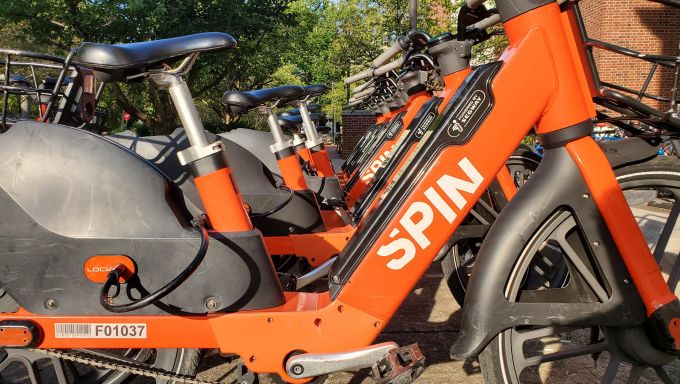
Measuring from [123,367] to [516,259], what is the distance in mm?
1543

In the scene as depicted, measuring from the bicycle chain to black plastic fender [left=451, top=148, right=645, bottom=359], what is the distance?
3.48ft

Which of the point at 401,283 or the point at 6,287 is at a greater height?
the point at 6,287

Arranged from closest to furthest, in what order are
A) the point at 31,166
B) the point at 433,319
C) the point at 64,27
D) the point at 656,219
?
the point at 31,166 < the point at 656,219 < the point at 433,319 < the point at 64,27

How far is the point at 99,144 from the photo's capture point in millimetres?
1947

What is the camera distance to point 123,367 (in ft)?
6.73

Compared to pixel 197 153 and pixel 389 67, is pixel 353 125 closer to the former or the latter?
pixel 389 67

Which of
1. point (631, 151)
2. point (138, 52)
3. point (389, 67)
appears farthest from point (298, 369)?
point (389, 67)

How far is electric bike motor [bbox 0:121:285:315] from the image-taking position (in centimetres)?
188

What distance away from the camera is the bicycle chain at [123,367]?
6.61ft

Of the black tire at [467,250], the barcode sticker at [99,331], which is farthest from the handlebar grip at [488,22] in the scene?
the barcode sticker at [99,331]

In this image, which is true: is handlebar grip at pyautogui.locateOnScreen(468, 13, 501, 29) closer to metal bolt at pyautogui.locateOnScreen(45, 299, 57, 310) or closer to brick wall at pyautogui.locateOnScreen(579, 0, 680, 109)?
metal bolt at pyautogui.locateOnScreen(45, 299, 57, 310)

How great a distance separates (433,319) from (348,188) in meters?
2.62

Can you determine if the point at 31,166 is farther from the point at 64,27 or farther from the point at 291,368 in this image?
the point at 64,27

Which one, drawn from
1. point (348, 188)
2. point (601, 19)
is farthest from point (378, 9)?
point (348, 188)
